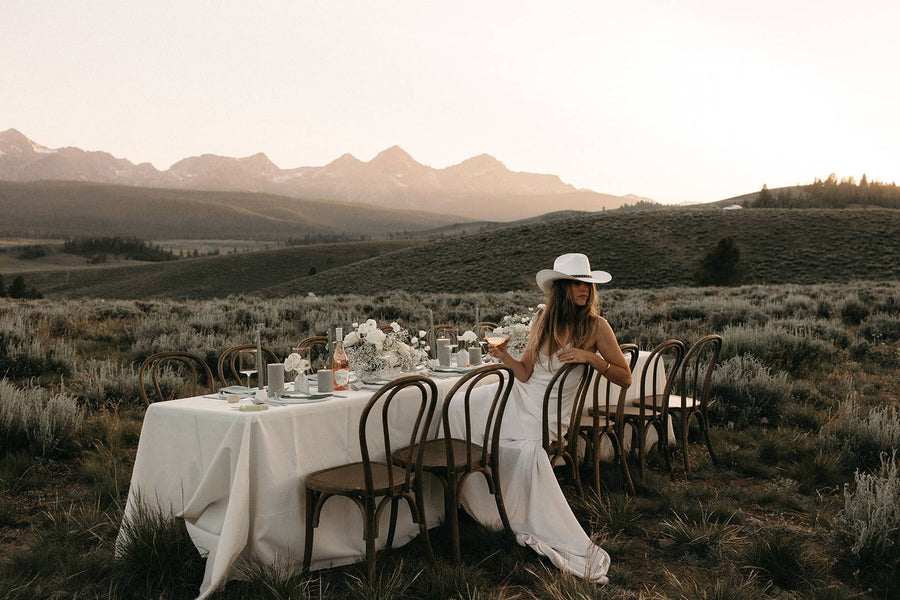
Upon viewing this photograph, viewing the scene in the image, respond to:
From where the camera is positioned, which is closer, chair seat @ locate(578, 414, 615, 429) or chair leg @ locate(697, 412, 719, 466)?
chair seat @ locate(578, 414, 615, 429)

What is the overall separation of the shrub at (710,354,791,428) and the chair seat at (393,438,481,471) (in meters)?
3.90

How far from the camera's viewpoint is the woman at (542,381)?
12.9 ft

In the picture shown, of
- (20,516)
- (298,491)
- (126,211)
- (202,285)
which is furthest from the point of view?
(126,211)

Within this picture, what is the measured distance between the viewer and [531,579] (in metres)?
3.53

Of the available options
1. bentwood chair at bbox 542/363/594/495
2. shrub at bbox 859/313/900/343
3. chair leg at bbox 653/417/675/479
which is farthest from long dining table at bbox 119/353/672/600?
shrub at bbox 859/313/900/343

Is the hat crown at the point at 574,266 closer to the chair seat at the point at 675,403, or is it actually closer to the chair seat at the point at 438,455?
the chair seat at the point at 438,455

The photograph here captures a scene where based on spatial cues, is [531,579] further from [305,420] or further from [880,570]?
[880,570]

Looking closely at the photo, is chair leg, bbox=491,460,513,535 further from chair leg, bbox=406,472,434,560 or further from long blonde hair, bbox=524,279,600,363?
long blonde hair, bbox=524,279,600,363

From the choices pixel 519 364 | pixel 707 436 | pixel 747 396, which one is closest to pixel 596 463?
pixel 519 364

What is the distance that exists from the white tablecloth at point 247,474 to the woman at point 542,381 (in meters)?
0.85

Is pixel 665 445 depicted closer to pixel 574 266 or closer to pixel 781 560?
pixel 781 560

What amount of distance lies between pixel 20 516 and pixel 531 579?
359 centimetres

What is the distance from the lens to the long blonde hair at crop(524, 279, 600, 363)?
4.14m

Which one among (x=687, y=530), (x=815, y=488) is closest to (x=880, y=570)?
(x=687, y=530)
